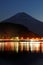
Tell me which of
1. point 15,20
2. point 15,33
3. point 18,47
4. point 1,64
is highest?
point 15,20

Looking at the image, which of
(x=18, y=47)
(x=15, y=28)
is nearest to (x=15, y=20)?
(x=15, y=28)

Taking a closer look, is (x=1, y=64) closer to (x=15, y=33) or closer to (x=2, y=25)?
(x=15, y=33)

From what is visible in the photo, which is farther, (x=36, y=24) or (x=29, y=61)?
(x=36, y=24)

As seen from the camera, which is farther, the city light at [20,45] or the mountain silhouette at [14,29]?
the mountain silhouette at [14,29]

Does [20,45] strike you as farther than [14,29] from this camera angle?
No

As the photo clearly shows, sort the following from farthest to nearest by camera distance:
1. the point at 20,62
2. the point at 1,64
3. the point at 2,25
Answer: the point at 2,25
the point at 20,62
the point at 1,64

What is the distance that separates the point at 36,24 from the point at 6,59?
4.51m

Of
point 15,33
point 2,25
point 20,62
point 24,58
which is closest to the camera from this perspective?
point 20,62

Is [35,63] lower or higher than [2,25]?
lower

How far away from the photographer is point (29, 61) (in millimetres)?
3795

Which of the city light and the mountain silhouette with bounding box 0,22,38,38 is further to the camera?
the mountain silhouette with bounding box 0,22,38,38

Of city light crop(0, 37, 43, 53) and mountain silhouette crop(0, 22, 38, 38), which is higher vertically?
mountain silhouette crop(0, 22, 38, 38)

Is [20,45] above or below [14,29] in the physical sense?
below

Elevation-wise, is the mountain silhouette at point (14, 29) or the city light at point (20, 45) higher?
the mountain silhouette at point (14, 29)
